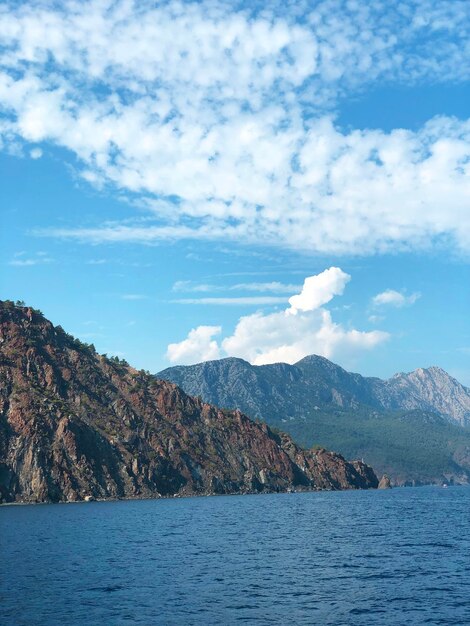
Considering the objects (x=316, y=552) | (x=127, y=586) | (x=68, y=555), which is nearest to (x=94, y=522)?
(x=68, y=555)

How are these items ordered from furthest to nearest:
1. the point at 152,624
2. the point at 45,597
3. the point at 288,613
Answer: the point at 45,597 → the point at 288,613 → the point at 152,624

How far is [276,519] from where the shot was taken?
475ft

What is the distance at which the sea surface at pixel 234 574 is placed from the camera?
170 feet

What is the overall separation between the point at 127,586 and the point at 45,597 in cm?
879

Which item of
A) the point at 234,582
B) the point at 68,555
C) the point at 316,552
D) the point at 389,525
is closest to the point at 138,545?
the point at 68,555

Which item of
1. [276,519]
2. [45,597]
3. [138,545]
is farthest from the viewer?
[276,519]

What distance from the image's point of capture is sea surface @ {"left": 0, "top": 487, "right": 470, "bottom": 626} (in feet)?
170

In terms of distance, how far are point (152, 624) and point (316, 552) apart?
44.0 meters

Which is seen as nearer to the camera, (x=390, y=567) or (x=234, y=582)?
(x=234, y=582)

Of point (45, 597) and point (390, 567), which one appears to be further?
point (390, 567)

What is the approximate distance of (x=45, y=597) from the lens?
5794 cm

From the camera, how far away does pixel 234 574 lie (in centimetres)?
6975

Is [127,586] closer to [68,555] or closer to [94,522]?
[68,555]

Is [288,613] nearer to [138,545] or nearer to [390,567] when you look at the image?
[390,567]
